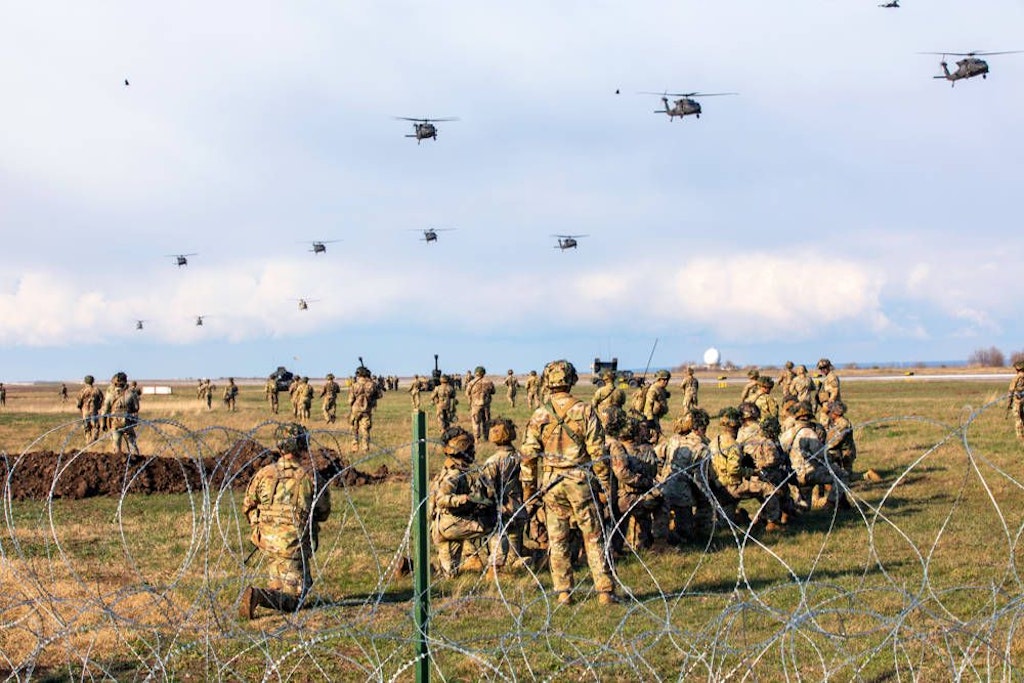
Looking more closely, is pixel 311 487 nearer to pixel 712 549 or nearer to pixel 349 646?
pixel 349 646

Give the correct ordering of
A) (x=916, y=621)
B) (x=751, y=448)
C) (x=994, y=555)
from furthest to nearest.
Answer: (x=751, y=448), (x=994, y=555), (x=916, y=621)

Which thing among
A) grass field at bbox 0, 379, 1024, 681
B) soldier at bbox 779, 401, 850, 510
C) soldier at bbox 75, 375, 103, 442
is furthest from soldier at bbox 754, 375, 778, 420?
soldier at bbox 75, 375, 103, 442

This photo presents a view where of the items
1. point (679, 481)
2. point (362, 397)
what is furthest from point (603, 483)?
point (362, 397)

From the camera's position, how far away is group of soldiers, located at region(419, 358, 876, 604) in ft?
24.8

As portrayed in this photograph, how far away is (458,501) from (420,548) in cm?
296

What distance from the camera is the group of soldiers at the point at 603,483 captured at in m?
7.56

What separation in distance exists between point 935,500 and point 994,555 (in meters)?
3.54

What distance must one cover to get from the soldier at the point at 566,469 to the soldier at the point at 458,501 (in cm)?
57

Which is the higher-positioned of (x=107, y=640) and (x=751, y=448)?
(x=751, y=448)

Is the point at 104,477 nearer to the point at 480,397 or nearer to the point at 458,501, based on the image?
the point at 480,397

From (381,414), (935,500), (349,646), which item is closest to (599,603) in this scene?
(349,646)

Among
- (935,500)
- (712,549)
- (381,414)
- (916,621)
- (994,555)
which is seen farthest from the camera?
(381,414)

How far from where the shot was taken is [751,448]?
1059cm

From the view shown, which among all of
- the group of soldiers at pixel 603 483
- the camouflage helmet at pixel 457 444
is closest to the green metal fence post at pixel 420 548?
the group of soldiers at pixel 603 483
